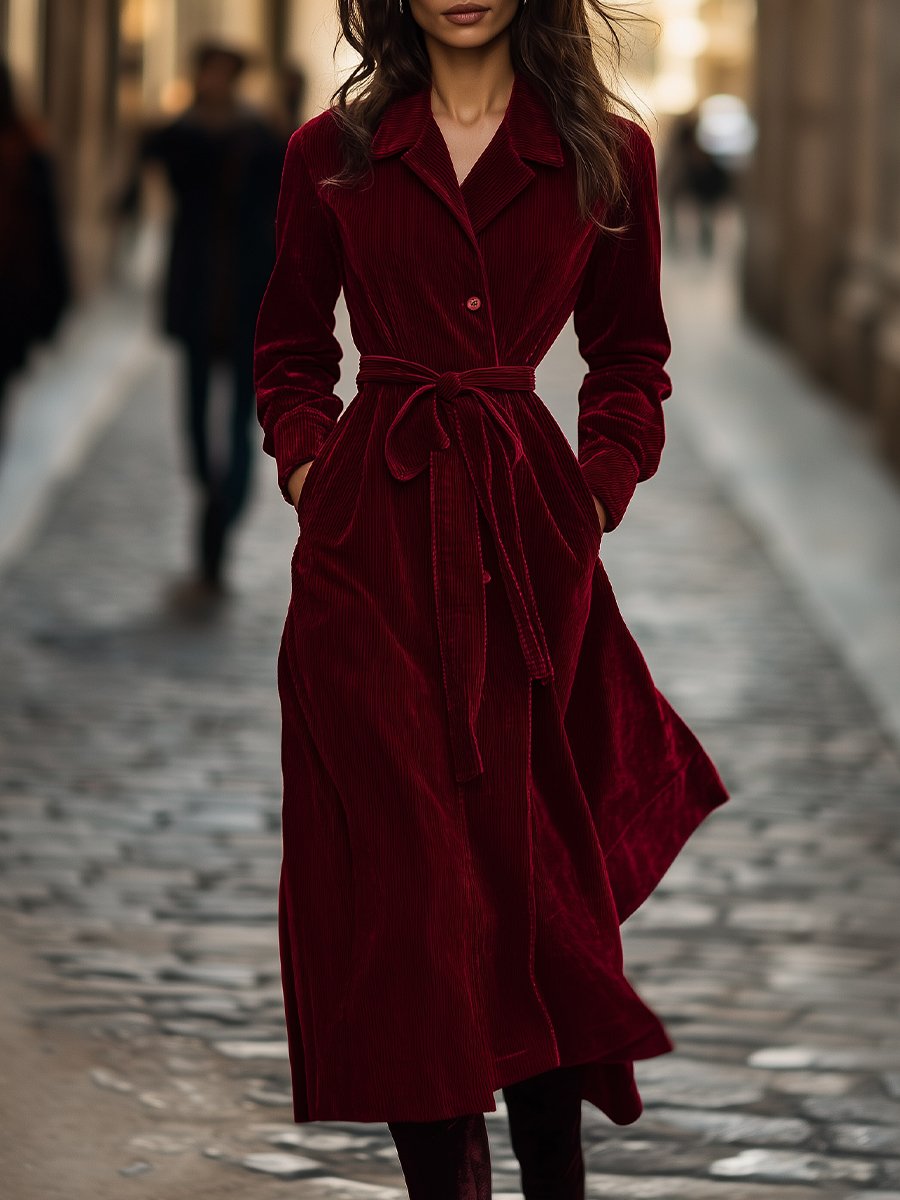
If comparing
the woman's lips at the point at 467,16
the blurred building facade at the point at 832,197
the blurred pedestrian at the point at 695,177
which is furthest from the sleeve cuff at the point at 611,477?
the blurred pedestrian at the point at 695,177

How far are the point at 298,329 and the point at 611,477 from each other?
47cm

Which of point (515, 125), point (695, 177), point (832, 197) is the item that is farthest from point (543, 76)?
point (695, 177)

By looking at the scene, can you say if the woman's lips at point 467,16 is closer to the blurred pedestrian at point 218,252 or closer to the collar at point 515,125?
the collar at point 515,125

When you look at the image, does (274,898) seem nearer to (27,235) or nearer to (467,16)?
(467,16)

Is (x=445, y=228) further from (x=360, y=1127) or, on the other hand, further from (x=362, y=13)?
(x=360, y=1127)

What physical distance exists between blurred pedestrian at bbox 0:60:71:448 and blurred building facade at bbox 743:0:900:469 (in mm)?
4665

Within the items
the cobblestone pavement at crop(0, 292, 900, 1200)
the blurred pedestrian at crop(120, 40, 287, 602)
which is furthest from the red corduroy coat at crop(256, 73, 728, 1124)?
the blurred pedestrian at crop(120, 40, 287, 602)

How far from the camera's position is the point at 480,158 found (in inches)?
120

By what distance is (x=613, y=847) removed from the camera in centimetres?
325

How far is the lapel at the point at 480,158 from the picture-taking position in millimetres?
3023

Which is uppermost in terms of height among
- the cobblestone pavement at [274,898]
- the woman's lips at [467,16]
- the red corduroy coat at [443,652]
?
the woman's lips at [467,16]

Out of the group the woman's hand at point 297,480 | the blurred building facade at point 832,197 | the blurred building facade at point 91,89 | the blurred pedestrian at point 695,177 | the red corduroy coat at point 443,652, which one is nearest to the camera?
the red corduroy coat at point 443,652

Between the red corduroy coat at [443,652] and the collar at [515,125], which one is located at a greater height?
the collar at [515,125]

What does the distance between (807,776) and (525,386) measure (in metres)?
3.80
